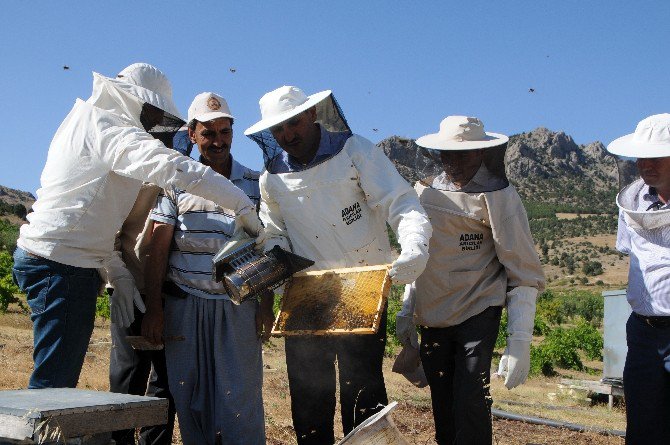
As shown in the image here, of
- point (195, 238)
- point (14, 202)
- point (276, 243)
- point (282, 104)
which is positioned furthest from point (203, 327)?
point (14, 202)

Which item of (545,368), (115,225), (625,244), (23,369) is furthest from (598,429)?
(545,368)

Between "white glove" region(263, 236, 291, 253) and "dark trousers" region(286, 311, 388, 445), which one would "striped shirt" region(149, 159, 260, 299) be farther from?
"dark trousers" region(286, 311, 388, 445)

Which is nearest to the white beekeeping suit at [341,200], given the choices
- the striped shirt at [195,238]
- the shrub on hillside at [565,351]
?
the striped shirt at [195,238]

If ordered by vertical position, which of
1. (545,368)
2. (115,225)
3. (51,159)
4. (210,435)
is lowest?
(545,368)

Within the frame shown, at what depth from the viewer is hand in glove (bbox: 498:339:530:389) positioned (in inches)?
171

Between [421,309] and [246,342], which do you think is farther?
[421,309]

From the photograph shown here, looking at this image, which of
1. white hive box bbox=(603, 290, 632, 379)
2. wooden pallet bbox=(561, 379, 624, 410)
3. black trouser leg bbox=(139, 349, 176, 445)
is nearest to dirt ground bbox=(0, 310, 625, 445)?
wooden pallet bbox=(561, 379, 624, 410)

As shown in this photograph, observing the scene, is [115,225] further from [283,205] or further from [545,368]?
[545,368]

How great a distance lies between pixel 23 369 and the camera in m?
9.39

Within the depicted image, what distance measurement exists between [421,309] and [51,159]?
2336mm

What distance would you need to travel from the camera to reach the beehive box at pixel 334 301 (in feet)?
12.3

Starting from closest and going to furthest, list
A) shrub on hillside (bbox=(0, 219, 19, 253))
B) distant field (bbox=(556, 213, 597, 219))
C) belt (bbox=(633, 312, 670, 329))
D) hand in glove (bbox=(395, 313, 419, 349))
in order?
belt (bbox=(633, 312, 670, 329)) → hand in glove (bbox=(395, 313, 419, 349)) → shrub on hillside (bbox=(0, 219, 19, 253)) → distant field (bbox=(556, 213, 597, 219))

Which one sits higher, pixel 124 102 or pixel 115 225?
pixel 124 102

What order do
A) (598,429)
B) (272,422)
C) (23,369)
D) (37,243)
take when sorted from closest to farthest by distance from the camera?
1. (37,243)
2. (272,422)
3. (598,429)
4. (23,369)
